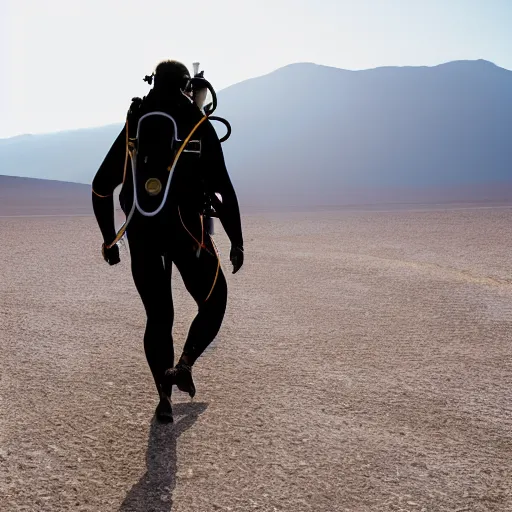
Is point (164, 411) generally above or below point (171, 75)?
below

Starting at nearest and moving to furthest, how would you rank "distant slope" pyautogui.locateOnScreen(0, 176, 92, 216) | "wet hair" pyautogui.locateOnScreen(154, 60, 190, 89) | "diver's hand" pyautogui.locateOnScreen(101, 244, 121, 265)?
"wet hair" pyautogui.locateOnScreen(154, 60, 190, 89) → "diver's hand" pyautogui.locateOnScreen(101, 244, 121, 265) → "distant slope" pyautogui.locateOnScreen(0, 176, 92, 216)

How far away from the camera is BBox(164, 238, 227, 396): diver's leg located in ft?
12.9

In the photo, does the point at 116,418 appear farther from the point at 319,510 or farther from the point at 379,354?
the point at 379,354

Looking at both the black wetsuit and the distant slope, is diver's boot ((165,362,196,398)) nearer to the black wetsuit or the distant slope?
the black wetsuit

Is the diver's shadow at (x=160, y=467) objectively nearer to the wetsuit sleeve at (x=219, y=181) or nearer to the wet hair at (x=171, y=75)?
the wetsuit sleeve at (x=219, y=181)

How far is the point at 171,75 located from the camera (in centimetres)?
387

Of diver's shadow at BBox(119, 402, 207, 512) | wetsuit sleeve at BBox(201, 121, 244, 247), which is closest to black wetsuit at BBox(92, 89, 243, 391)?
wetsuit sleeve at BBox(201, 121, 244, 247)

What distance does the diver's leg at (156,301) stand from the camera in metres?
3.83

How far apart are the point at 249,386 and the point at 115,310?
2863mm

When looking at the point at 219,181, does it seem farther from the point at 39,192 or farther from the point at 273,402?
the point at 39,192

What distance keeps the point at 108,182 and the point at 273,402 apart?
63.8 inches

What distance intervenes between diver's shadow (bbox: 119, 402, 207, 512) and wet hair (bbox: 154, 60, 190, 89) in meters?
1.85

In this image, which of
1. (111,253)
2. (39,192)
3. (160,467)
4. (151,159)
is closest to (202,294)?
(111,253)

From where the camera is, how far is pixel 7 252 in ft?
40.0
